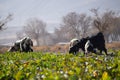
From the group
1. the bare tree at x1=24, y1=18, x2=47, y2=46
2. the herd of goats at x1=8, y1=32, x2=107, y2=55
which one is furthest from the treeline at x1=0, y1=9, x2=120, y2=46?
the herd of goats at x1=8, y1=32, x2=107, y2=55

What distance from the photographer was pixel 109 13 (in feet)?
317

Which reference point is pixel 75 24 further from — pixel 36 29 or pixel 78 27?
pixel 36 29

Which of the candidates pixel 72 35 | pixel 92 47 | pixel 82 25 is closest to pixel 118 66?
pixel 92 47

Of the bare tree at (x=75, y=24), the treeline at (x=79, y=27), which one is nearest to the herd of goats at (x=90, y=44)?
the treeline at (x=79, y=27)

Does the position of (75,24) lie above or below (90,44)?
above

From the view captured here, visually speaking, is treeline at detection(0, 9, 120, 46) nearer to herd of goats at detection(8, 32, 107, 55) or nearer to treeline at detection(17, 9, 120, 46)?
treeline at detection(17, 9, 120, 46)

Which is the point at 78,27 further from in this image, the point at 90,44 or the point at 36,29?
the point at 90,44

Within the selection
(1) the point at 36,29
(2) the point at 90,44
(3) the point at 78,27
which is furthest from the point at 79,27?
(2) the point at 90,44

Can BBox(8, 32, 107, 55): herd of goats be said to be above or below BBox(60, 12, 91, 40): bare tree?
below

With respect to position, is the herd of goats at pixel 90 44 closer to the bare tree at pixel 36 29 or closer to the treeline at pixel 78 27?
the treeline at pixel 78 27

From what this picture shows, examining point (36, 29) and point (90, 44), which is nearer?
point (90, 44)

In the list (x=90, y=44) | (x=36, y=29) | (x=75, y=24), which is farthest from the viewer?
(x=36, y=29)

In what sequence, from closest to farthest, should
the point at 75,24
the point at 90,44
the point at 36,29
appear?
the point at 90,44
the point at 75,24
the point at 36,29

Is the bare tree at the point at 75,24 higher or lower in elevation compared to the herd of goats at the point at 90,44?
higher
